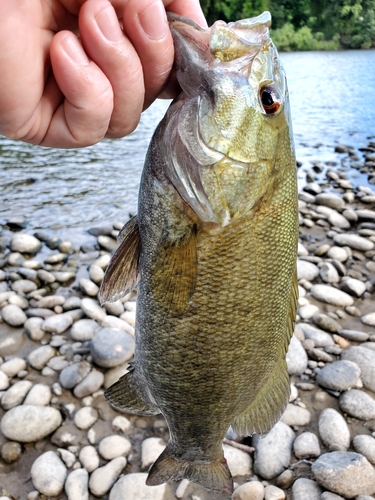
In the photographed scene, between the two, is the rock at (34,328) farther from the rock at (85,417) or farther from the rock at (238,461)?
the rock at (238,461)

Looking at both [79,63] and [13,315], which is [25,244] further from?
[79,63]

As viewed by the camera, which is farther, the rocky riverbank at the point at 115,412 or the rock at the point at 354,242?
the rock at the point at 354,242

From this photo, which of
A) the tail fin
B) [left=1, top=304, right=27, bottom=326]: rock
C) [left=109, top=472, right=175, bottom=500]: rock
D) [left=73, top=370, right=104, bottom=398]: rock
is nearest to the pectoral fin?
the tail fin

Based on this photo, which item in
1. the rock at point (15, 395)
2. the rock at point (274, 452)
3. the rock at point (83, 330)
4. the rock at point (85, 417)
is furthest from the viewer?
the rock at point (83, 330)

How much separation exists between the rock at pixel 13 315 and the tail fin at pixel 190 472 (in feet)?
9.12

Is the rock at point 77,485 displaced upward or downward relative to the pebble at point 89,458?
upward

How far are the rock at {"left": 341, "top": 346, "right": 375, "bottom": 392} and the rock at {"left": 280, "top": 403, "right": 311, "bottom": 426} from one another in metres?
0.64

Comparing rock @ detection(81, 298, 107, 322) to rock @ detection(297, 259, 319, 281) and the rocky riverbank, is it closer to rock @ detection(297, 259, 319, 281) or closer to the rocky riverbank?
the rocky riverbank

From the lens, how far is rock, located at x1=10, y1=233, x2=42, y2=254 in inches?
246

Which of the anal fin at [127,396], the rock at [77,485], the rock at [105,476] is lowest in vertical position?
the rock at [105,476]

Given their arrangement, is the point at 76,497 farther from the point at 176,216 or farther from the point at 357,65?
the point at 357,65

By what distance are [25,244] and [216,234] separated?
5.07 meters

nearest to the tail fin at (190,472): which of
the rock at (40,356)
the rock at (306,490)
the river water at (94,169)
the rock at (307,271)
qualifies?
the rock at (306,490)

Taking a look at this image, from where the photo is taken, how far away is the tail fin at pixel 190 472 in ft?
7.80
